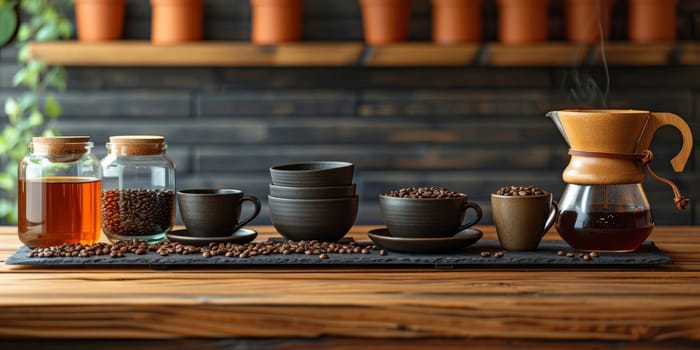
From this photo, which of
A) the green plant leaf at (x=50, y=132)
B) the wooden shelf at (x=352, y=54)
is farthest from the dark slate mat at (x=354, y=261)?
the green plant leaf at (x=50, y=132)

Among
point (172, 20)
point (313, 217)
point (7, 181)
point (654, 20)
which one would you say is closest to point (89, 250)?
point (313, 217)

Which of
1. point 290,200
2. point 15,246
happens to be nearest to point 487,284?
point 290,200

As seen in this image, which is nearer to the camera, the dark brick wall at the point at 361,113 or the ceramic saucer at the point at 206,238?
the ceramic saucer at the point at 206,238

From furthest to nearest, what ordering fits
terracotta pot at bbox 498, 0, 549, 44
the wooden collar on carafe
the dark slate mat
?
1. terracotta pot at bbox 498, 0, 549, 44
2. the wooden collar on carafe
3. the dark slate mat

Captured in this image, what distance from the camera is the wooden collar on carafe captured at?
156cm

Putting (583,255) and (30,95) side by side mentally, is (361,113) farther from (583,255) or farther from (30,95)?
(583,255)

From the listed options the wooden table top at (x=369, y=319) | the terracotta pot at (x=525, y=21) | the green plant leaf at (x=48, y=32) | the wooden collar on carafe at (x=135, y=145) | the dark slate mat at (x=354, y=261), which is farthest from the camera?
the green plant leaf at (x=48, y=32)

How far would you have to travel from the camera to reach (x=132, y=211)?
1513mm

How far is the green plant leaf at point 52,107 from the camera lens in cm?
299

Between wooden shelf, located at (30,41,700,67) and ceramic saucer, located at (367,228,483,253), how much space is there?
1417mm

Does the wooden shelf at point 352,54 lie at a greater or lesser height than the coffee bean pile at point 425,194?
greater

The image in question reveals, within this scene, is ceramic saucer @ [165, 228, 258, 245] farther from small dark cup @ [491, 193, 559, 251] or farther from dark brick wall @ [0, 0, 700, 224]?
dark brick wall @ [0, 0, 700, 224]

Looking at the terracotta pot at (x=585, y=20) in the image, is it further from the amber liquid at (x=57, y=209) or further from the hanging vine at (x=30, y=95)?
the amber liquid at (x=57, y=209)

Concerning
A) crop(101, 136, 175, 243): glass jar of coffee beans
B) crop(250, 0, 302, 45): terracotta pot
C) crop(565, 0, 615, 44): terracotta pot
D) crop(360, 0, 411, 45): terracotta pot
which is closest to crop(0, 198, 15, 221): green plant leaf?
crop(250, 0, 302, 45): terracotta pot
